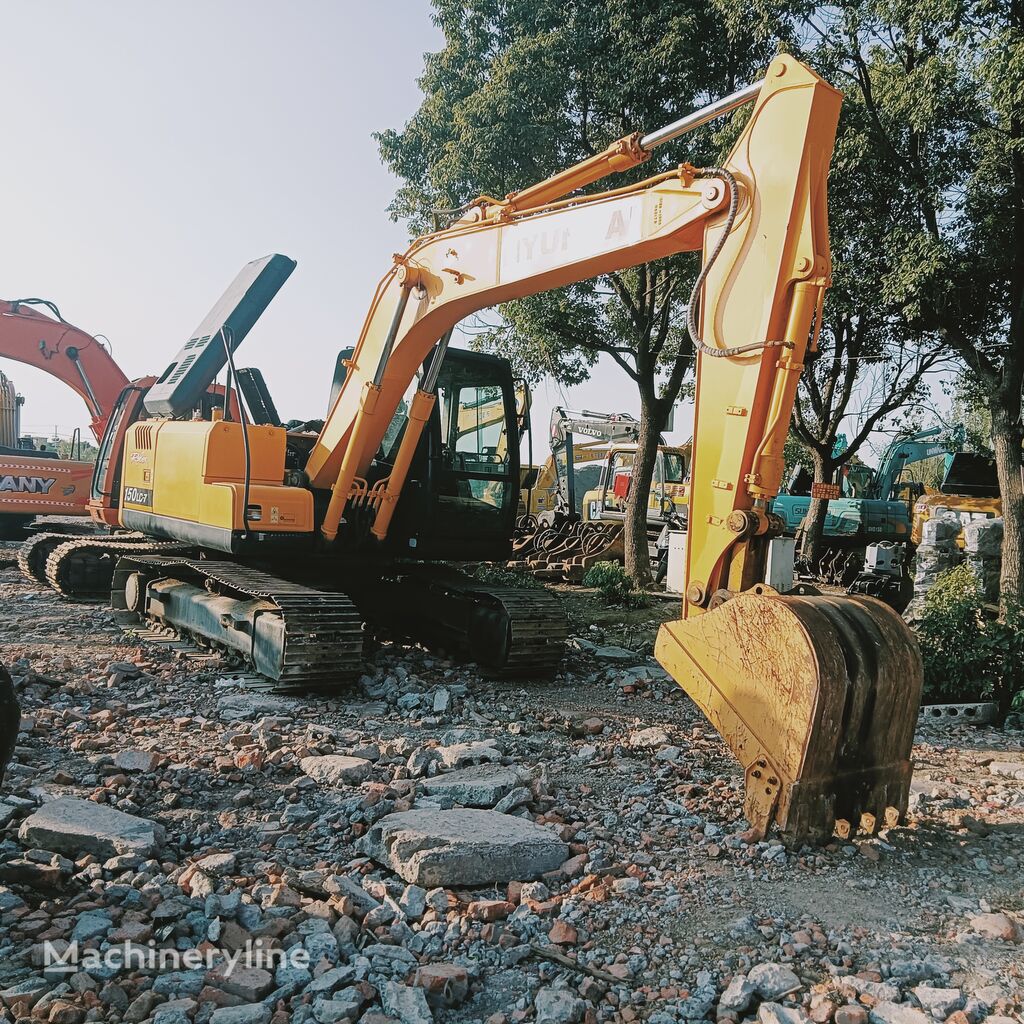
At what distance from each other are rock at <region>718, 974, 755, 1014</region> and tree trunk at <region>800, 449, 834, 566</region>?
1307 cm

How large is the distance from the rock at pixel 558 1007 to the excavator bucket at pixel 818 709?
54.2 inches

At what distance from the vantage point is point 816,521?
15.2 m

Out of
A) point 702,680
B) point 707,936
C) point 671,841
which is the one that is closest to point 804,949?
point 707,936

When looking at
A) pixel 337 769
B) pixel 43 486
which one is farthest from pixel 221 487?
pixel 43 486

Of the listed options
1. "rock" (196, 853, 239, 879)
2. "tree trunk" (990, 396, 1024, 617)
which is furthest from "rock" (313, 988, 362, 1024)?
"tree trunk" (990, 396, 1024, 617)

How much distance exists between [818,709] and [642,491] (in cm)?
1028

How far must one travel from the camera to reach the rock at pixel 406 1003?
Result: 2.54m

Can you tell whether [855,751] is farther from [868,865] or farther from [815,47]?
[815,47]

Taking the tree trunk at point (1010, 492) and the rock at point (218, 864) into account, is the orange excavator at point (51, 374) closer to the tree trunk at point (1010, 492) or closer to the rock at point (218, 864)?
the rock at point (218, 864)

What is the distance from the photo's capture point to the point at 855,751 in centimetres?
375

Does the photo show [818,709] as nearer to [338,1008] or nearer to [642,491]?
[338,1008]

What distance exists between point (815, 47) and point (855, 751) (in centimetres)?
955

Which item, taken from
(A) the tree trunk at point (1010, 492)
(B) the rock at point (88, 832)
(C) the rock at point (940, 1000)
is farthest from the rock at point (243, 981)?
(A) the tree trunk at point (1010, 492)

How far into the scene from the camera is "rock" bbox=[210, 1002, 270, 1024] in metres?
2.48
